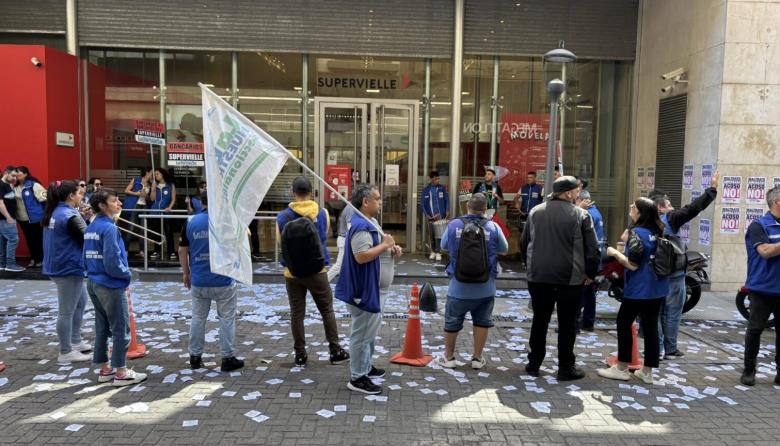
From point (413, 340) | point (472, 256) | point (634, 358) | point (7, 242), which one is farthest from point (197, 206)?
point (634, 358)

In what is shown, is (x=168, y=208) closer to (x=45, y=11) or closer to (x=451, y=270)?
(x=45, y=11)

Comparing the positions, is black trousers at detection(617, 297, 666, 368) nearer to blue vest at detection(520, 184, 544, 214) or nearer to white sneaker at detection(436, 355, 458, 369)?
white sneaker at detection(436, 355, 458, 369)

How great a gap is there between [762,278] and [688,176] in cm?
562

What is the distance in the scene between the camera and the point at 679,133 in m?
10.8

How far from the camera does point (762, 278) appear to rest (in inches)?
209

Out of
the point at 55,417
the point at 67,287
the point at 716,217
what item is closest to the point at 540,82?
the point at 716,217

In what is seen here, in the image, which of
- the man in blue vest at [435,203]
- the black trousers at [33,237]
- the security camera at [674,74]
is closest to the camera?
the black trousers at [33,237]

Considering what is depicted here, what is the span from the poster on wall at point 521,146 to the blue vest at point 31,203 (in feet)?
31.1

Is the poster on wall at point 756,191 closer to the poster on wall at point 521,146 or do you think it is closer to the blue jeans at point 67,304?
the poster on wall at point 521,146

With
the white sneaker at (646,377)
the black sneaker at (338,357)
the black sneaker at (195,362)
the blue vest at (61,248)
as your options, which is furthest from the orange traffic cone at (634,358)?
the blue vest at (61,248)

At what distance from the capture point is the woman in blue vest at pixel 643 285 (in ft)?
16.9

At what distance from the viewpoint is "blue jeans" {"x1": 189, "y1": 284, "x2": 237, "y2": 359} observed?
534cm

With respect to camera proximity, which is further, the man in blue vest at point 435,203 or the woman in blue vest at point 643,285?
the man in blue vest at point 435,203

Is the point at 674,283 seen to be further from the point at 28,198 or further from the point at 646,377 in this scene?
the point at 28,198
